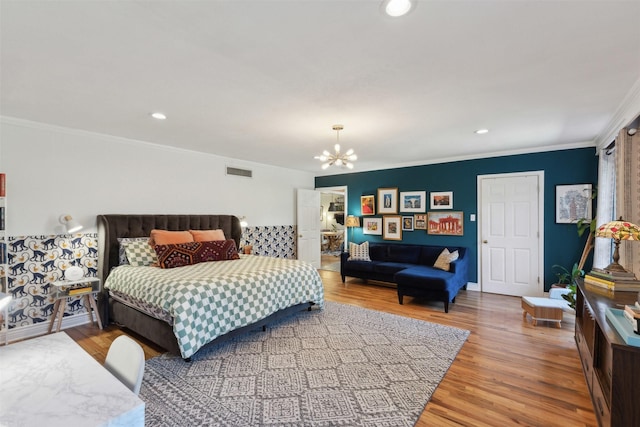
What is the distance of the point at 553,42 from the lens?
1.83m

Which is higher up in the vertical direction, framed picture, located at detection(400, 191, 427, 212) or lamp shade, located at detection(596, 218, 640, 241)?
framed picture, located at detection(400, 191, 427, 212)

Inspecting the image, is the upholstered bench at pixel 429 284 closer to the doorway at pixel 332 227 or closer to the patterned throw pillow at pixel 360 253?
the patterned throw pillow at pixel 360 253

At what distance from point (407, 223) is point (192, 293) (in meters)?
4.48

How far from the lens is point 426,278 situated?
4117mm

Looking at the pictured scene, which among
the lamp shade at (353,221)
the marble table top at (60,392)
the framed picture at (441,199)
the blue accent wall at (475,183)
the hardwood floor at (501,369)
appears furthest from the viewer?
the lamp shade at (353,221)

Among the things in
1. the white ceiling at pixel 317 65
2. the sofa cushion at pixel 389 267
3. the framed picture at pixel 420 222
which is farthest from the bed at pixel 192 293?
the framed picture at pixel 420 222

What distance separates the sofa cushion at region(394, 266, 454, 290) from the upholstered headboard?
308cm

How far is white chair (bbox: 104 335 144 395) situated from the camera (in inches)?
43.9

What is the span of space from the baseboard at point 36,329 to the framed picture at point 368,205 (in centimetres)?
515

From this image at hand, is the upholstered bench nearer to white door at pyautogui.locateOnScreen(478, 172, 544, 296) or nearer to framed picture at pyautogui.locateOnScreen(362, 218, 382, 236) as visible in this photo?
white door at pyautogui.locateOnScreen(478, 172, 544, 296)

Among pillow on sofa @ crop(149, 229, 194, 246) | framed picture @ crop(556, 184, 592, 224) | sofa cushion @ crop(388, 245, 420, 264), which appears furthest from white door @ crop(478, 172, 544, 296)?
pillow on sofa @ crop(149, 229, 194, 246)

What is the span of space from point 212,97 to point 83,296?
298 cm

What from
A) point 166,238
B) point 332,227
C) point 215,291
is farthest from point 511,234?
point 332,227

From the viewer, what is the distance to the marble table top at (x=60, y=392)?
0.83 meters
